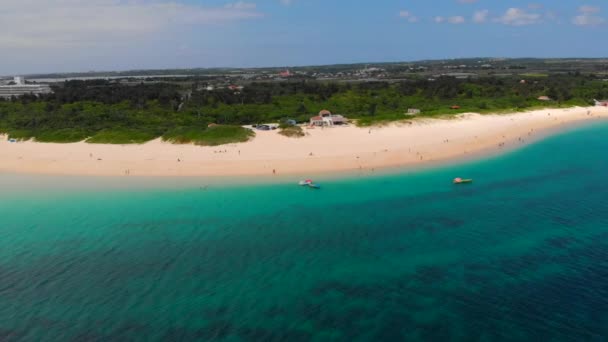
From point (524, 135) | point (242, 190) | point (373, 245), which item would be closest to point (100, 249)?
point (242, 190)

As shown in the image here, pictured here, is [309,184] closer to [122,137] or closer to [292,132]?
[292,132]

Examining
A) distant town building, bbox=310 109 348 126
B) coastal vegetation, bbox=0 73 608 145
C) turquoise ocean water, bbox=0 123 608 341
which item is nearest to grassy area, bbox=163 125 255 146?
coastal vegetation, bbox=0 73 608 145

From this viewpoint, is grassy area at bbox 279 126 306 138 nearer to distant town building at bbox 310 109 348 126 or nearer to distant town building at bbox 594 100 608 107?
distant town building at bbox 310 109 348 126

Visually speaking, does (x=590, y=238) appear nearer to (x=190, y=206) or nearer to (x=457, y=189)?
(x=457, y=189)

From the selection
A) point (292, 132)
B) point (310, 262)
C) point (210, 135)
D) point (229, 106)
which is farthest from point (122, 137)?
point (310, 262)

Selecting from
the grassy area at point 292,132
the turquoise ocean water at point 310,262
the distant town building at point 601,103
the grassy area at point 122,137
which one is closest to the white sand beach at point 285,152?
the grassy area at point 292,132

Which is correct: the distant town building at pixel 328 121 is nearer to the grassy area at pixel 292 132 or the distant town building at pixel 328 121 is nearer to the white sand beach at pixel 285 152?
the white sand beach at pixel 285 152
